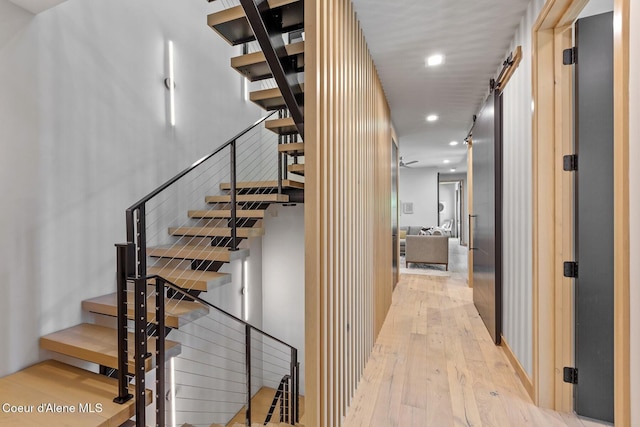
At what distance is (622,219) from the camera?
103 centimetres

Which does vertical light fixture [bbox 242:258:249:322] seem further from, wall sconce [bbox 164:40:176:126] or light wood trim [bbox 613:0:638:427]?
light wood trim [bbox 613:0:638:427]

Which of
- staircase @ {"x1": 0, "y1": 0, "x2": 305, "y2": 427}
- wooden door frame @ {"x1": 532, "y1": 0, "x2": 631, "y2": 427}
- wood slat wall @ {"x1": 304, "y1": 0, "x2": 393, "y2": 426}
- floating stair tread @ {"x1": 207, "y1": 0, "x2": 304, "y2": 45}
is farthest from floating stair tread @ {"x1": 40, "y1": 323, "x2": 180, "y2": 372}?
wooden door frame @ {"x1": 532, "y1": 0, "x2": 631, "y2": 427}

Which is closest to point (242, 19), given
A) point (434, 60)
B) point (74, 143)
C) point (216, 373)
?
point (74, 143)

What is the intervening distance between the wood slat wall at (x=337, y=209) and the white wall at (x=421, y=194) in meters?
8.88

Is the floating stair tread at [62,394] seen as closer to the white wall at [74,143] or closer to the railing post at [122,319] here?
the railing post at [122,319]

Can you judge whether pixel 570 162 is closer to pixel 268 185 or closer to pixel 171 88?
pixel 268 185

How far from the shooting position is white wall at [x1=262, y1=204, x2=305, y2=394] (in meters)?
4.48

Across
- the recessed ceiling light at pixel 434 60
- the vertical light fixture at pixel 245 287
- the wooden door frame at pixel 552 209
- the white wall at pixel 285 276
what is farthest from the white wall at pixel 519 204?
the vertical light fixture at pixel 245 287

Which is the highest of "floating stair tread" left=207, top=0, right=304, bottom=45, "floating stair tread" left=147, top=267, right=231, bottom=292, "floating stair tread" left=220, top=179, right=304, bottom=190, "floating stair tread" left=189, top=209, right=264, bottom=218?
"floating stair tread" left=207, top=0, right=304, bottom=45

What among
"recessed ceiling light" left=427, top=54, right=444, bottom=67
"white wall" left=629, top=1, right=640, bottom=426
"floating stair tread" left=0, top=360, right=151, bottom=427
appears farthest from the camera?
"recessed ceiling light" left=427, top=54, right=444, bottom=67

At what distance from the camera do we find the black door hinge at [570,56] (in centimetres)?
188

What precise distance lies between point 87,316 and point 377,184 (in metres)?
2.84

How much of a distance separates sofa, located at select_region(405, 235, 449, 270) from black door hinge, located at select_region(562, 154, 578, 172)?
5092mm

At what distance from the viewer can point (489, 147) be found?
126 inches
